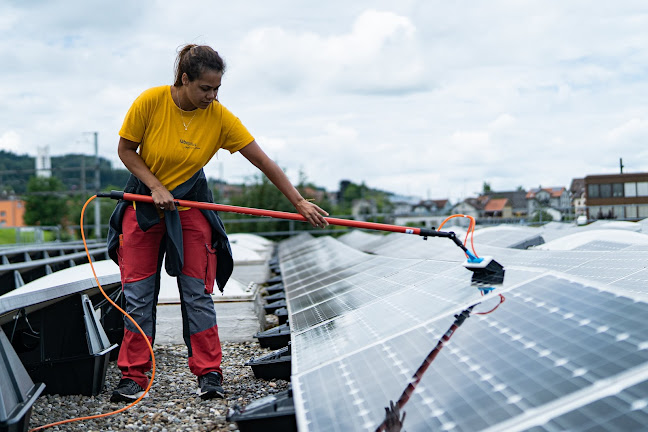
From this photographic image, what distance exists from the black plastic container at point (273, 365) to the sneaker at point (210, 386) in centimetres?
25

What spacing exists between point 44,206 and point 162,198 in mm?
66485

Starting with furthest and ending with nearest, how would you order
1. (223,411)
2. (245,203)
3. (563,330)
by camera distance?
(245,203), (223,411), (563,330)

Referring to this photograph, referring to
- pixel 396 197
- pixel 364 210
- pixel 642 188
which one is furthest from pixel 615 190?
pixel 396 197

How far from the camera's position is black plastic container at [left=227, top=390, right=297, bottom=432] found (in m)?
2.25

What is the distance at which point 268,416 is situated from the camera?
2.25 m

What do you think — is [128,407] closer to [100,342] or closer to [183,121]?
[100,342]

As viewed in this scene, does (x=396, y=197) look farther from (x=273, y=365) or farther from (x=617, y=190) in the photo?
(x=273, y=365)

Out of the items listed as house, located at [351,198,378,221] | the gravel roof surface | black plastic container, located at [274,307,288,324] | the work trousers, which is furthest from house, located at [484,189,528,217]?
the work trousers

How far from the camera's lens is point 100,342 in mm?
3684

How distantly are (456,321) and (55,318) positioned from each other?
7.67 ft

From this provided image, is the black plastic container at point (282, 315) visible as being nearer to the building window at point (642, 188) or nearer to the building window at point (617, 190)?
the building window at point (642, 188)

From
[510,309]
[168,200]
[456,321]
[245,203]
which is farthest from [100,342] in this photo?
[245,203]

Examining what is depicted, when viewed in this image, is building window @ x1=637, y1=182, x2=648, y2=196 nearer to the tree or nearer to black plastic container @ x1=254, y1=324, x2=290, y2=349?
black plastic container @ x1=254, y1=324, x2=290, y2=349

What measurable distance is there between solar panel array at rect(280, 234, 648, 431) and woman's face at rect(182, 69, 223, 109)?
1.43 metres
